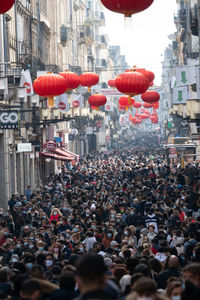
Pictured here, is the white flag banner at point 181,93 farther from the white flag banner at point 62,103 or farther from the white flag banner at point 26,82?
the white flag banner at point 62,103

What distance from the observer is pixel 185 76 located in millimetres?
31469

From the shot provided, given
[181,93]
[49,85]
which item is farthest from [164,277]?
[181,93]

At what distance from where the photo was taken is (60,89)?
77.6ft

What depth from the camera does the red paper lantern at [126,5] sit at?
1221 centimetres

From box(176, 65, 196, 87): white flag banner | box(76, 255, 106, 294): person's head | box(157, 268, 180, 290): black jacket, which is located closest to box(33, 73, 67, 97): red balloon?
box(176, 65, 196, 87): white flag banner

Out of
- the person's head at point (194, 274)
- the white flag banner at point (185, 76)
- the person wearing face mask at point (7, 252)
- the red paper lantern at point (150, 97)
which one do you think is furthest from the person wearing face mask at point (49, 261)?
the red paper lantern at point (150, 97)

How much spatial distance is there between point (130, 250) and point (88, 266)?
7523 mm

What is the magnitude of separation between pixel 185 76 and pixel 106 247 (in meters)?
16.9

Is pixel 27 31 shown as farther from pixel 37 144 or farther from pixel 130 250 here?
pixel 130 250

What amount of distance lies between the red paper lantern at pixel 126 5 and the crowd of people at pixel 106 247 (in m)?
4.02

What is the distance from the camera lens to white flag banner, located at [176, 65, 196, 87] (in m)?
31.1

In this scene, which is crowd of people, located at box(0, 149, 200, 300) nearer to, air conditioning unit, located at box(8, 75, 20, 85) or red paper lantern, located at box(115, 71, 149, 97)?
red paper lantern, located at box(115, 71, 149, 97)

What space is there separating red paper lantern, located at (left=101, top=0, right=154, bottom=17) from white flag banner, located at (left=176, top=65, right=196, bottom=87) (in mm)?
18653

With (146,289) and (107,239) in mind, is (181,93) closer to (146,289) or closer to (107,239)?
(107,239)
